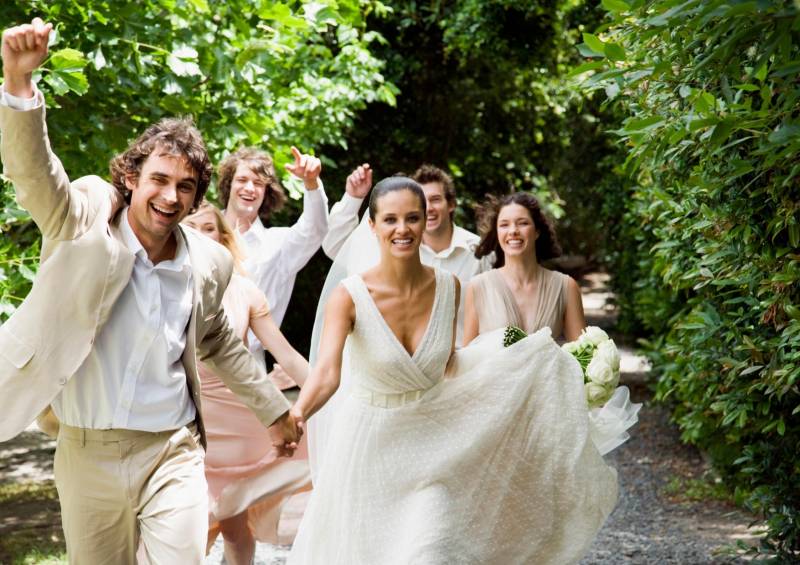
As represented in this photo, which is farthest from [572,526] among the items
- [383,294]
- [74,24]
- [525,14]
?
[525,14]

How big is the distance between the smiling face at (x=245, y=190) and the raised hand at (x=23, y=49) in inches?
146

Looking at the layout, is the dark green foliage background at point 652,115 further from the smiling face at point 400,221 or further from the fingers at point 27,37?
the fingers at point 27,37

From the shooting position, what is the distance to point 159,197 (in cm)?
434

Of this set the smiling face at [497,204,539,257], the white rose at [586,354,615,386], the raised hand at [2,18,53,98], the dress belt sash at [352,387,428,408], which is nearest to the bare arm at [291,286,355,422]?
the dress belt sash at [352,387,428,408]

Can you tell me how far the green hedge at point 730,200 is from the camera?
11.9 ft

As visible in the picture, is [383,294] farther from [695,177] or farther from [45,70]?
[45,70]

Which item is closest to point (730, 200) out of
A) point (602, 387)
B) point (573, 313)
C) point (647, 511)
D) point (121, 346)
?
point (602, 387)

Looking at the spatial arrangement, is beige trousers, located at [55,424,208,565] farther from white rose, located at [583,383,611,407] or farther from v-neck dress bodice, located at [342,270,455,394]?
white rose, located at [583,383,611,407]

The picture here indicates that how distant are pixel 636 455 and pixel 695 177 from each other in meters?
7.68

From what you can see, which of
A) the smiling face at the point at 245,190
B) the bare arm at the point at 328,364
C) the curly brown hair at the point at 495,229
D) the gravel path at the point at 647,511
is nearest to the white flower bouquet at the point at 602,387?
the bare arm at the point at 328,364

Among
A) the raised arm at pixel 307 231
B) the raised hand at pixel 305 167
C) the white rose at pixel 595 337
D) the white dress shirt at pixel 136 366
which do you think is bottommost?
the white rose at pixel 595 337

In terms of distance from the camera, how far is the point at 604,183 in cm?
1692

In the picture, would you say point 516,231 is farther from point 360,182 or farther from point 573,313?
point 360,182

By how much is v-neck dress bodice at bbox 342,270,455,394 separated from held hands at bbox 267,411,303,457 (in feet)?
1.66
